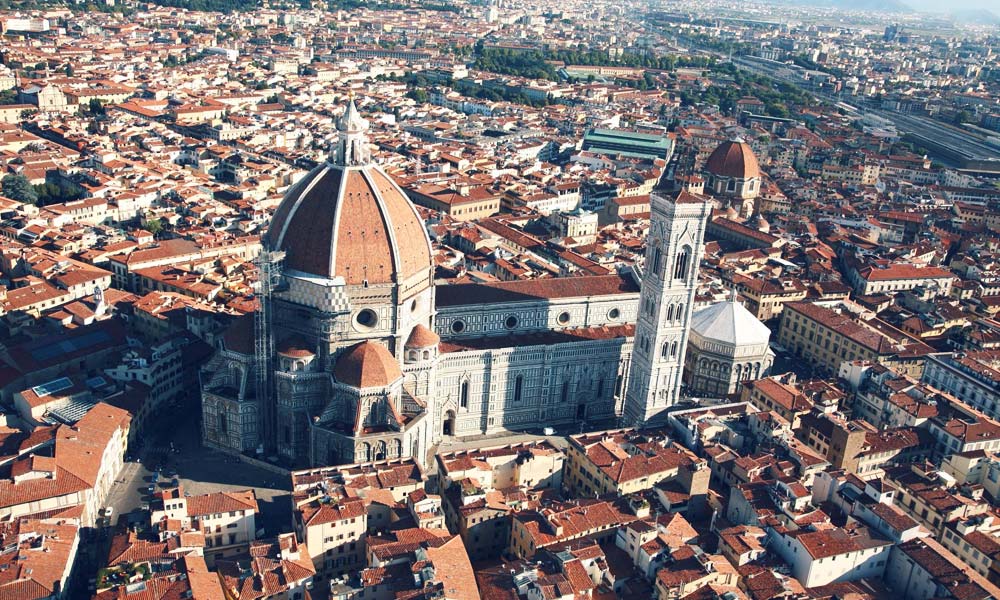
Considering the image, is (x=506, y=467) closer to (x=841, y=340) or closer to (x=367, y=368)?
(x=367, y=368)

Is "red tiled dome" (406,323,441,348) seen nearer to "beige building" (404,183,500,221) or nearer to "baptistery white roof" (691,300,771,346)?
"baptistery white roof" (691,300,771,346)

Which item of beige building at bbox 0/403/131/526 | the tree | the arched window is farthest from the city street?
the tree

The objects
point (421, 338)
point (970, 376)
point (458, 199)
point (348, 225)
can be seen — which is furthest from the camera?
point (458, 199)

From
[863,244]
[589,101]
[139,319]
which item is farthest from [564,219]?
[589,101]

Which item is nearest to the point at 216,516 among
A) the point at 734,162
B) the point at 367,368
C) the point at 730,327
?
the point at 367,368

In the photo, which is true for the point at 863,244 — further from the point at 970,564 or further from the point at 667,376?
the point at 970,564

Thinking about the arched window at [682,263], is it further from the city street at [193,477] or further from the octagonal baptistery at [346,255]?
the city street at [193,477]
